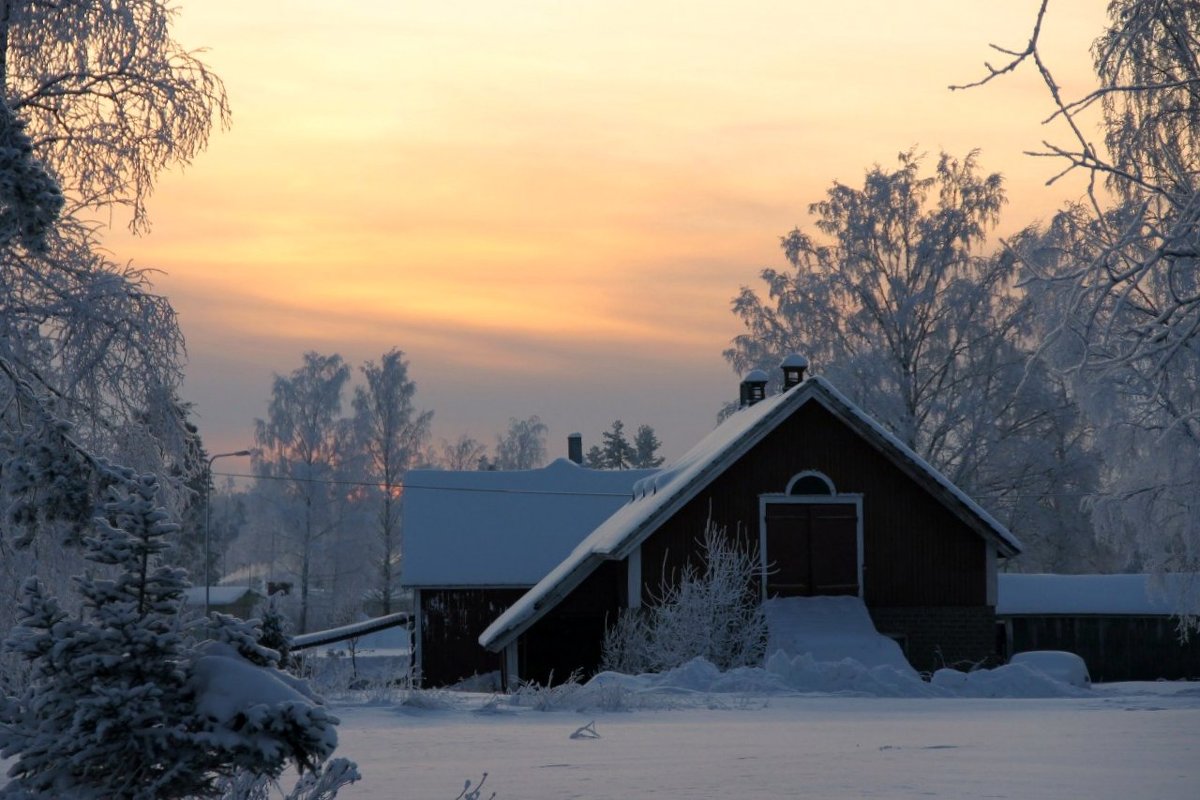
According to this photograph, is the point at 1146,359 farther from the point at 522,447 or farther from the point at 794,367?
the point at 522,447

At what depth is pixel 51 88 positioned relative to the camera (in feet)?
42.2

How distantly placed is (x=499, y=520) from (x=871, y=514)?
1236 centimetres

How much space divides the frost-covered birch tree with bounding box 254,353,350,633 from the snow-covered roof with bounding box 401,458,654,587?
2215 cm

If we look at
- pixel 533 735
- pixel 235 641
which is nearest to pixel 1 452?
pixel 533 735

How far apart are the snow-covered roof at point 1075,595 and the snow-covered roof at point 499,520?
1025 cm

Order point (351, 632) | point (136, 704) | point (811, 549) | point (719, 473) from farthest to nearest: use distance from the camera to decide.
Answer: point (351, 632)
point (811, 549)
point (719, 473)
point (136, 704)

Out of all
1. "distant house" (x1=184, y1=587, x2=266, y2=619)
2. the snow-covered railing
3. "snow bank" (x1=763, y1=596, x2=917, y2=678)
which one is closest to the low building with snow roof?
the snow-covered railing

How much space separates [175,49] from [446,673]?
23.2 meters

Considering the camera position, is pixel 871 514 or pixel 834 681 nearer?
pixel 834 681

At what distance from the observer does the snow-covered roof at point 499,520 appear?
35.0m

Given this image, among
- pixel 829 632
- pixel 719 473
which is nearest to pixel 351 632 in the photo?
pixel 719 473

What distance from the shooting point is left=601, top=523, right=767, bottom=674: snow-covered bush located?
24250mm

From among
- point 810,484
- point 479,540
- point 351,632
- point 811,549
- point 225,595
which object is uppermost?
point 810,484

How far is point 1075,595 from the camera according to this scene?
37.8 meters
